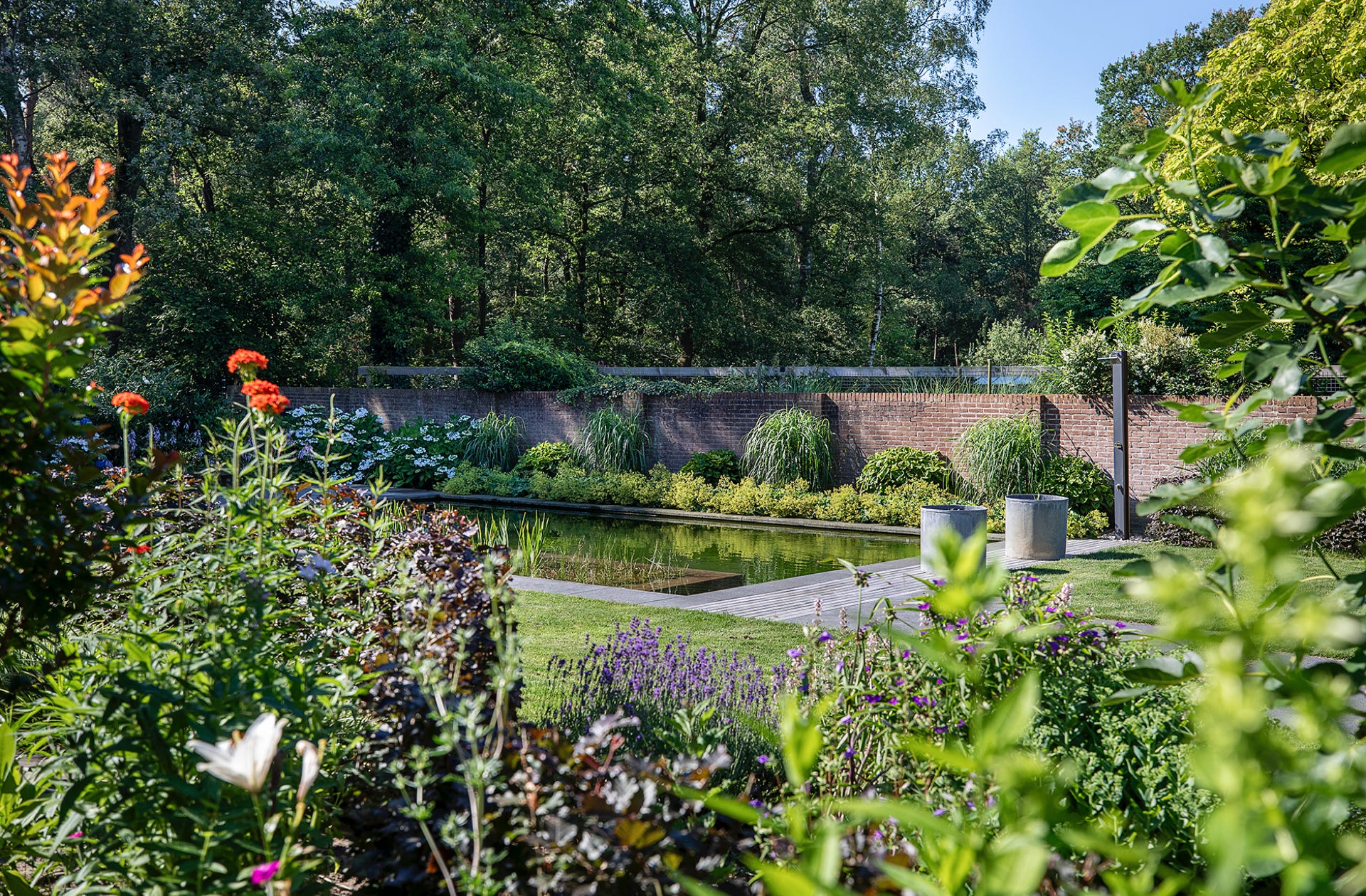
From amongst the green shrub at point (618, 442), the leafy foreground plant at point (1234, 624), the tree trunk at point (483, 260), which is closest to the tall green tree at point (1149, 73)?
the tree trunk at point (483, 260)

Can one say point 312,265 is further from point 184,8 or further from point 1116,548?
point 1116,548

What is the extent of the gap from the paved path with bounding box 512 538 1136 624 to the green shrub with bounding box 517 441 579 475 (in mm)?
7811

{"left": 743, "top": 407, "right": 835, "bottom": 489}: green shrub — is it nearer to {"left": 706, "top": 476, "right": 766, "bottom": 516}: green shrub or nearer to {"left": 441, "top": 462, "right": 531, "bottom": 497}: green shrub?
{"left": 706, "top": 476, "right": 766, "bottom": 516}: green shrub

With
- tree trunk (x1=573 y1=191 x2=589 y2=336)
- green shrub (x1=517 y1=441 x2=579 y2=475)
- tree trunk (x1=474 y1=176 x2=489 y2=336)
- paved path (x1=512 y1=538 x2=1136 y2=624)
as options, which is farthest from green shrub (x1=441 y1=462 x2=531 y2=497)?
tree trunk (x1=573 y1=191 x2=589 y2=336)

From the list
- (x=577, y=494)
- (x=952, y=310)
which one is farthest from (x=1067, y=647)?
(x=952, y=310)

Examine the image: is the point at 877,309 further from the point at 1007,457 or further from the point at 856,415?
the point at 1007,457

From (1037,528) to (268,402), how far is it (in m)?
7.16

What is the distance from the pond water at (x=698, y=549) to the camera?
8250 millimetres

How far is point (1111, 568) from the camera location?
5801mm

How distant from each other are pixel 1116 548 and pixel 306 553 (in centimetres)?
809

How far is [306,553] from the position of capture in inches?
124

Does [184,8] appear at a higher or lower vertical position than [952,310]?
higher

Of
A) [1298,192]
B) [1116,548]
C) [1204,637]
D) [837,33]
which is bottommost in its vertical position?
[1116,548]

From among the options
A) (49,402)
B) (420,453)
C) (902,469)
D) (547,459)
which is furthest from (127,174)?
(49,402)
